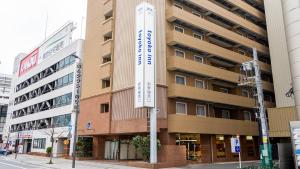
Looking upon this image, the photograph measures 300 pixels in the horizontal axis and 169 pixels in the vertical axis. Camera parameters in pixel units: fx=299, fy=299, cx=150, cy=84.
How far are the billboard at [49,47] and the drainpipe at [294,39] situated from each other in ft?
139

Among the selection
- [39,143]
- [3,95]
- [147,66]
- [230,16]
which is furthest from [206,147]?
[3,95]

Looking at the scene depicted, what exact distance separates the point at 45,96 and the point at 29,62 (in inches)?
783

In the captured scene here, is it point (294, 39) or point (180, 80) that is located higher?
point (294, 39)

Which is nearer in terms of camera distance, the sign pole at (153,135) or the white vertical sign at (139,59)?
Answer: the sign pole at (153,135)

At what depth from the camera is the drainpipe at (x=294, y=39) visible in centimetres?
2325

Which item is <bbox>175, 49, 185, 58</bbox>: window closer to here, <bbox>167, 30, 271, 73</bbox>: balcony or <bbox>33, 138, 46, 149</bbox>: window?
<bbox>167, 30, 271, 73</bbox>: balcony

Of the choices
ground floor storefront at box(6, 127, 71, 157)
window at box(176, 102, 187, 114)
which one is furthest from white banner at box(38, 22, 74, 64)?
window at box(176, 102, 187, 114)

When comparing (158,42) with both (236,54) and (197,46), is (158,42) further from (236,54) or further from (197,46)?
(236,54)

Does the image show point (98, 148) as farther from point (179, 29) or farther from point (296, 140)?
point (296, 140)

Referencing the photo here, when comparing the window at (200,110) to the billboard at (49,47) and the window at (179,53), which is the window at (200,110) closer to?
the window at (179,53)

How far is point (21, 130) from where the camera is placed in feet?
243

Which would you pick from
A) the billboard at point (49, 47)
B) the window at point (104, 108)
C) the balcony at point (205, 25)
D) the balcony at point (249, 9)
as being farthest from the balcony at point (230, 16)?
the billboard at point (49, 47)

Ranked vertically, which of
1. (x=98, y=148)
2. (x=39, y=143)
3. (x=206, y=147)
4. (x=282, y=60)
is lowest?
(x=98, y=148)

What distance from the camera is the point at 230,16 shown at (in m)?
44.6
